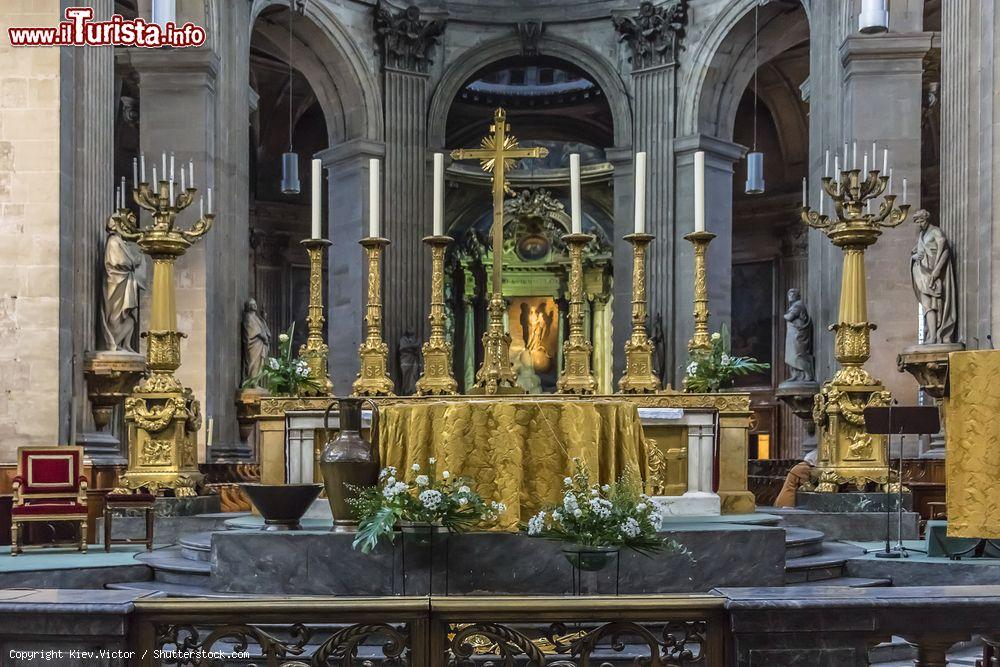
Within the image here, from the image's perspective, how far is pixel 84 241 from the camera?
12.3 meters

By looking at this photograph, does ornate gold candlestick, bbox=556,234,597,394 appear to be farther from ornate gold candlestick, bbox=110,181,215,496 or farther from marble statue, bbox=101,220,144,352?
marble statue, bbox=101,220,144,352

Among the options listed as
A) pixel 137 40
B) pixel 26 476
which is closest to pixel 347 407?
pixel 26 476

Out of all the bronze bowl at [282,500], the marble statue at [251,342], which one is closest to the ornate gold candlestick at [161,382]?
the bronze bowl at [282,500]

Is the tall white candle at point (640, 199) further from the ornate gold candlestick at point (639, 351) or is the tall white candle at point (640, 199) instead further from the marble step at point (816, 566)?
the marble step at point (816, 566)

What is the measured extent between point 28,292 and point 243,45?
25.1 ft

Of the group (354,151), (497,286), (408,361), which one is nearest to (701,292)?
(497,286)

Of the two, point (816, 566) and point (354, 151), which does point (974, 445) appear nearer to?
point (816, 566)

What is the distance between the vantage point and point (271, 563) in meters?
7.31

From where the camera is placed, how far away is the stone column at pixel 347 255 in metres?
21.7

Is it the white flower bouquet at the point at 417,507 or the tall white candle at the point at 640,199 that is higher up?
the tall white candle at the point at 640,199

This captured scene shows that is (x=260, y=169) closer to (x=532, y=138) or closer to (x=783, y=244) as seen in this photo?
(x=532, y=138)

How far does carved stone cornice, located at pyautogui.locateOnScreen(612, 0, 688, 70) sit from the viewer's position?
22297 millimetres

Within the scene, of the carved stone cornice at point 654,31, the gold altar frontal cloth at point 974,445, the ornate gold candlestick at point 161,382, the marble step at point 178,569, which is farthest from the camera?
the carved stone cornice at point 654,31

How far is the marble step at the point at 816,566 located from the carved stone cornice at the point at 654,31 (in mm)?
15101
